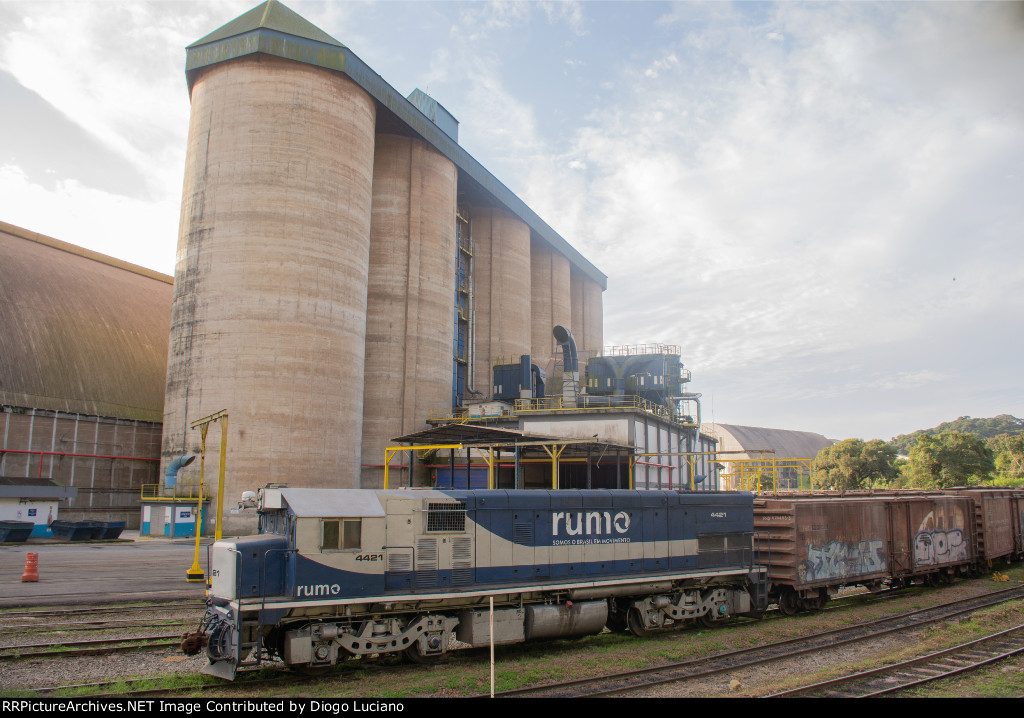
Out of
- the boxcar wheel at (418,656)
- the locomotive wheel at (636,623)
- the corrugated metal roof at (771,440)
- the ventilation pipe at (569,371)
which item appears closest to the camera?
the boxcar wheel at (418,656)

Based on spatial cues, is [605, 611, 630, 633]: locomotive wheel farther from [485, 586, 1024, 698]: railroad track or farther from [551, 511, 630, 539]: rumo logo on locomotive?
[485, 586, 1024, 698]: railroad track

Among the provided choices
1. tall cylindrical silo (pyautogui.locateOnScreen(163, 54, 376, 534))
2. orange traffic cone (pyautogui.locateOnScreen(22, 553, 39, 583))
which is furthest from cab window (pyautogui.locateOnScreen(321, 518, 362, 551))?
tall cylindrical silo (pyautogui.locateOnScreen(163, 54, 376, 534))

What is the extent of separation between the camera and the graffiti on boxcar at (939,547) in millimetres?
21328

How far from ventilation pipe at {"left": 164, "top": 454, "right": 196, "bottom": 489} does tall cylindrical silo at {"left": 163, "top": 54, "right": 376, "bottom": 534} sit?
3.88 feet

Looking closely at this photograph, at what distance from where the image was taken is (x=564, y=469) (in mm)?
43375

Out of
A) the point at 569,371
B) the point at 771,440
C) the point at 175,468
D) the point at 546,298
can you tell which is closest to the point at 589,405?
the point at 569,371

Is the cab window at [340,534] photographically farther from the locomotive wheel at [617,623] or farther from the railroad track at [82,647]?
the locomotive wheel at [617,623]

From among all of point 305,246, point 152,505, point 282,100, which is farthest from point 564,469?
point 282,100

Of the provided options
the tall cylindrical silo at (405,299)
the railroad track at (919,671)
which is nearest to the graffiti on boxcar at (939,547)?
the railroad track at (919,671)

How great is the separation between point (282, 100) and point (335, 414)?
61.8ft

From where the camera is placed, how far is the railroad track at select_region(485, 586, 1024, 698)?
35.1 ft

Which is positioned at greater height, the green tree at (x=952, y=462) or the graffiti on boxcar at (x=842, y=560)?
the green tree at (x=952, y=462)

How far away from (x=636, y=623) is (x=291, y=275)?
30.1m

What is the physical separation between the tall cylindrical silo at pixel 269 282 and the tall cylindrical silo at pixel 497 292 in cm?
2129
